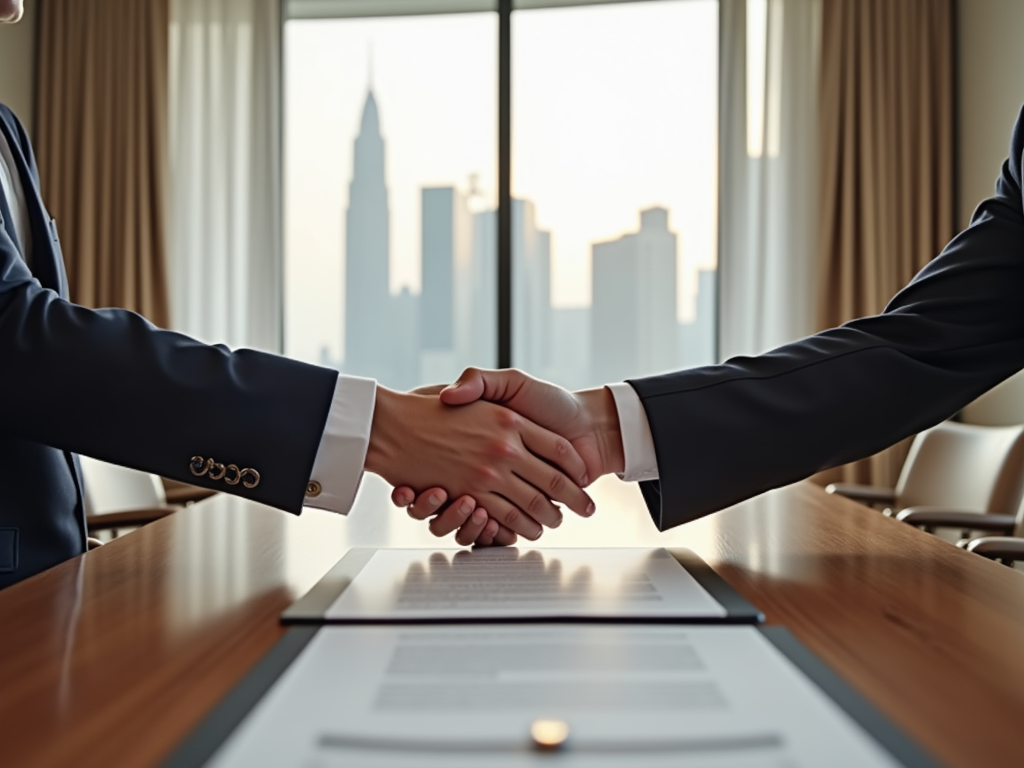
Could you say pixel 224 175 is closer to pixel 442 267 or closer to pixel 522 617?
pixel 442 267

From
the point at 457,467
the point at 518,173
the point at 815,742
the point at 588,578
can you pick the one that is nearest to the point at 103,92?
the point at 518,173

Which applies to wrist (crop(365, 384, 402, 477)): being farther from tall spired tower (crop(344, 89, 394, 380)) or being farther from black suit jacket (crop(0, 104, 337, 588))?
tall spired tower (crop(344, 89, 394, 380))

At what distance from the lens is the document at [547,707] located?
45 centimetres

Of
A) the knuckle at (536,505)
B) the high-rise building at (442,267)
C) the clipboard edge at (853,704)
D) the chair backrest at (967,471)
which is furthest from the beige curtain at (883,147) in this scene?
the clipboard edge at (853,704)

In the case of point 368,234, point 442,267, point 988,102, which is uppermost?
point 988,102

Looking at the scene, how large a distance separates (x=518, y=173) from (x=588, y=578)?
4076 mm

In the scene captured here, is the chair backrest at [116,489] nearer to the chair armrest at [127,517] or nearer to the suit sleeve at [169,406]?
the chair armrest at [127,517]

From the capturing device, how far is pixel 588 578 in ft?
2.85

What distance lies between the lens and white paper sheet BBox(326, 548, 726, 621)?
72 centimetres

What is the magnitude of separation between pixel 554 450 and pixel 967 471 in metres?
1.99

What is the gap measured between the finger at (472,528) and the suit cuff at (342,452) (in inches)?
5.4

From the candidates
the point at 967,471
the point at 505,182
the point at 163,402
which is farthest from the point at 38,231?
the point at 505,182

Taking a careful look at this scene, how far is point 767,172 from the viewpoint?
4.48 m

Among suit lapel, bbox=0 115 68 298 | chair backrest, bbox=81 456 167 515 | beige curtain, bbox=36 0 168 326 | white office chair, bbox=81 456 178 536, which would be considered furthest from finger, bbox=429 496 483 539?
beige curtain, bbox=36 0 168 326
